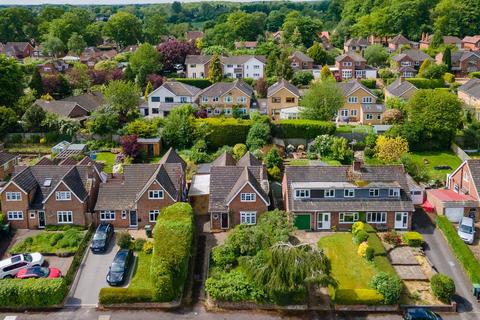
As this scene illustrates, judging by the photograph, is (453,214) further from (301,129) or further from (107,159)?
(107,159)

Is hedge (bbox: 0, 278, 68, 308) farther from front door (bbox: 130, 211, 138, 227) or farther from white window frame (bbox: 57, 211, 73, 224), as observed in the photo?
front door (bbox: 130, 211, 138, 227)

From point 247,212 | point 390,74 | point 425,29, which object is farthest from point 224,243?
point 425,29

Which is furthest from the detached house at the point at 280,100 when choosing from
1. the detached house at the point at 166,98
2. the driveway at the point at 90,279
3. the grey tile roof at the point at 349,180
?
the driveway at the point at 90,279

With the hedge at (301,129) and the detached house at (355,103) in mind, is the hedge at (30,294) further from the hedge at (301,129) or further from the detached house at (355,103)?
the detached house at (355,103)

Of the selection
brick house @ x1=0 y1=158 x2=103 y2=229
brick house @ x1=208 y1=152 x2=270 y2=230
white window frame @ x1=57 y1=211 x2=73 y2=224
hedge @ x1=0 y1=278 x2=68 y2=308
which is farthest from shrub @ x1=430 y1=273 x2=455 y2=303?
white window frame @ x1=57 y1=211 x2=73 y2=224

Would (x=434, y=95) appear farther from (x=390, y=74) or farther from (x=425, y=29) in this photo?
(x=425, y=29)

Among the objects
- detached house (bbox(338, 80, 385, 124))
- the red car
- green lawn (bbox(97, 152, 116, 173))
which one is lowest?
the red car
